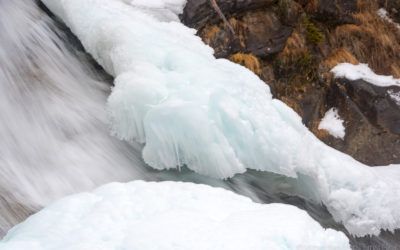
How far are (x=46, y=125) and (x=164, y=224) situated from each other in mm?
1899

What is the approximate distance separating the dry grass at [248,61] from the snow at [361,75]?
1.65 meters

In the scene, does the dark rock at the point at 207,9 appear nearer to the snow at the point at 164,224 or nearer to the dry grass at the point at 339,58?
the dry grass at the point at 339,58

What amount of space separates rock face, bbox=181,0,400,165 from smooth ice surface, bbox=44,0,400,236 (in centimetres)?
324

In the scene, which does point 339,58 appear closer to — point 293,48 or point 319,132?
point 293,48

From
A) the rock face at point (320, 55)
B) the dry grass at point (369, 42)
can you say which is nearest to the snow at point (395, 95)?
the rock face at point (320, 55)

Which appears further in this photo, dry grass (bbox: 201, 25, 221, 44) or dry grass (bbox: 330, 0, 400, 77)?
dry grass (bbox: 330, 0, 400, 77)

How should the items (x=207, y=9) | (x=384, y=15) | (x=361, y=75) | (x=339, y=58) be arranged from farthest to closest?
(x=384, y=15) → (x=339, y=58) → (x=361, y=75) → (x=207, y=9)

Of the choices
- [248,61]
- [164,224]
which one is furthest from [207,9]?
[164,224]

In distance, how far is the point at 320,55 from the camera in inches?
281

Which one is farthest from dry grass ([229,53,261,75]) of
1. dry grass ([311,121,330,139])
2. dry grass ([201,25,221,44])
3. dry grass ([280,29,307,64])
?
dry grass ([311,121,330,139])

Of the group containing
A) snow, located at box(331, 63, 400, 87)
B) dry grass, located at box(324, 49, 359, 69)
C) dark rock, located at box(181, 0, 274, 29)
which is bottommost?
snow, located at box(331, 63, 400, 87)

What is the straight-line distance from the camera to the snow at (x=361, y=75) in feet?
22.6

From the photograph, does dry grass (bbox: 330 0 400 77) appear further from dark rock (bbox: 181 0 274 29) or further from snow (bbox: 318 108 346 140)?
dark rock (bbox: 181 0 274 29)

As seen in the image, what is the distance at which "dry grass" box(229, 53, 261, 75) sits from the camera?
A: 6.44 meters
